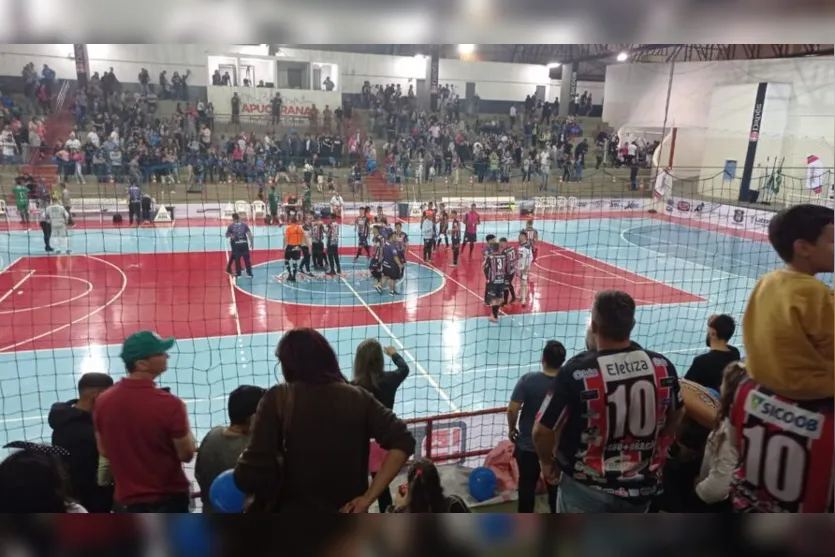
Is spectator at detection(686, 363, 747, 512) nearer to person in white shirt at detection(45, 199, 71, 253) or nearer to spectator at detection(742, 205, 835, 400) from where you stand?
spectator at detection(742, 205, 835, 400)

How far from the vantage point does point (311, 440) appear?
1.76 meters

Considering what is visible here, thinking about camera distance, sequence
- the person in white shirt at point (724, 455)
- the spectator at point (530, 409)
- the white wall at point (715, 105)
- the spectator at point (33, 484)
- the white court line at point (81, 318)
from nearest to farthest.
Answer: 1. the spectator at point (33, 484)
2. the person in white shirt at point (724, 455)
3. the spectator at point (530, 409)
4. the white court line at point (81, 318)
5. the white wall at point (715, 105)

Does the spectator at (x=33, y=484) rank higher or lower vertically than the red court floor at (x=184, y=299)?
higher

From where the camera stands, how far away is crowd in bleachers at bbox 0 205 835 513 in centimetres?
147

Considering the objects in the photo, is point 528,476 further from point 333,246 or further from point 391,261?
point 333,246

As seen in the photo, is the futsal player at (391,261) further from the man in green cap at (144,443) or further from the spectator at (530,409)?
the man in green cap at (144,443)

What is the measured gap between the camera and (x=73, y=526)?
97 cm

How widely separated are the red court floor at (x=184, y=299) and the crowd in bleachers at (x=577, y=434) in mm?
7544

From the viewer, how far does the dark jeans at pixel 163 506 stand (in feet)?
7.72

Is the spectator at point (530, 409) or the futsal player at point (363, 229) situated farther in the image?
the futsal player at point (363, 229)

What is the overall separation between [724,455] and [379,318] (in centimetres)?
926

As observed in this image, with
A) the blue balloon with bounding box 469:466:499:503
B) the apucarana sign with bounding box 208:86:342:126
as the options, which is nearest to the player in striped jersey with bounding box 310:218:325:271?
the blue balloon with bounding box 469:466:499:503

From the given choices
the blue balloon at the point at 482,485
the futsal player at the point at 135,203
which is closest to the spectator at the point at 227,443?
the blue balloon at the point at 482,485

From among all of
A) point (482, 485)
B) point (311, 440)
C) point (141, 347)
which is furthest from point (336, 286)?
point (311, 440)
